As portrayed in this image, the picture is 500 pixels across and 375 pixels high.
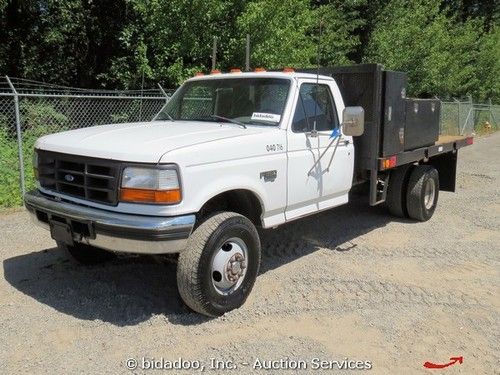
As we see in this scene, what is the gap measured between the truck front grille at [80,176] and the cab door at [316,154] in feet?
5.42

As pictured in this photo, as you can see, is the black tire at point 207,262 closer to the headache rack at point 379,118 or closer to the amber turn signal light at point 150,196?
the amber turn signal light at point 150,196

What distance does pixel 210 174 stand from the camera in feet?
12.9

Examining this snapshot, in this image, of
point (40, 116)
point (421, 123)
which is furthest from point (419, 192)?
point (40, 116)

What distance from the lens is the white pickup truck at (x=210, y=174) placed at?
12.2 ft

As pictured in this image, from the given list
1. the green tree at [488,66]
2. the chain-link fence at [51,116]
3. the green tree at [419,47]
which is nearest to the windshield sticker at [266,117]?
the chain-link fence at [51,116]

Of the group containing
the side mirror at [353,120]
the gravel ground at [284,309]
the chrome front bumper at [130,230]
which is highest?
the side mirror at [353,120]

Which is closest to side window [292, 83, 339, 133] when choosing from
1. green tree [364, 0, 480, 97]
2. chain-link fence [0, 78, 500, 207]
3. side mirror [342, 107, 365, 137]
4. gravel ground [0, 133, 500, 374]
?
side mirror [342, 107, 365, 137]

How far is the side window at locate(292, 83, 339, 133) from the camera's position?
16.2 feet

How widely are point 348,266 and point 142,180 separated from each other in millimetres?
2653

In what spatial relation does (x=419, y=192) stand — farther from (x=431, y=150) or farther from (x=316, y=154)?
(x=316, y=154)

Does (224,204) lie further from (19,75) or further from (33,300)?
(19,75)

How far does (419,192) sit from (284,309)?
12.1 ft

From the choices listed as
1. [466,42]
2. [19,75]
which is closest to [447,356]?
[19,75]

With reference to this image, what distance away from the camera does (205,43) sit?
1239 centimetres
